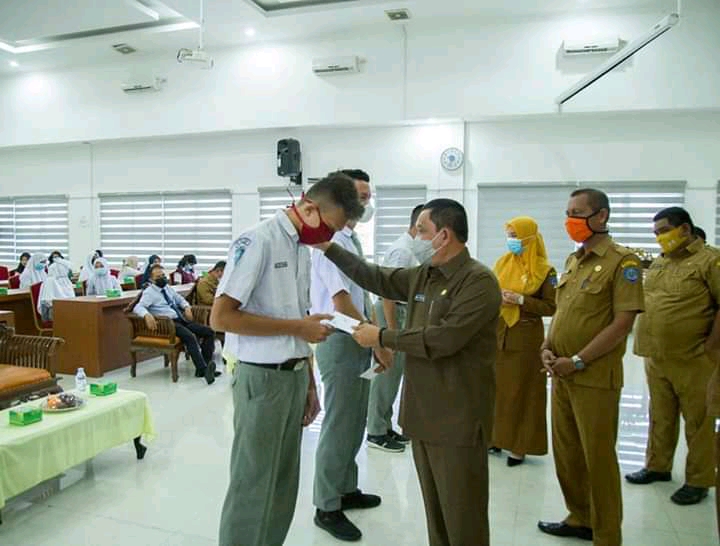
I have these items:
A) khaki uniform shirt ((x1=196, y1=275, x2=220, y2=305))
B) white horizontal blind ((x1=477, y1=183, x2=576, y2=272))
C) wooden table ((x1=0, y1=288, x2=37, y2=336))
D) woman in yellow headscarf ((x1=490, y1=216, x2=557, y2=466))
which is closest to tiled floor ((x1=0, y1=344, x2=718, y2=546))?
woman in yellow headscarf ((x1=490, y1=216, x2=557, y2=466))

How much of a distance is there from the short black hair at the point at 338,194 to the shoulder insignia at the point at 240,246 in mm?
267

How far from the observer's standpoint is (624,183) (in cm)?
771

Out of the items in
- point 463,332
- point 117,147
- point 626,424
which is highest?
point 117,147

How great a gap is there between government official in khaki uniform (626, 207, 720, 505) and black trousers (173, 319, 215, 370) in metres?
4.04

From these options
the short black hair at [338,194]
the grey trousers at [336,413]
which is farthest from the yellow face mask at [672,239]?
the short black hair at [338,194]

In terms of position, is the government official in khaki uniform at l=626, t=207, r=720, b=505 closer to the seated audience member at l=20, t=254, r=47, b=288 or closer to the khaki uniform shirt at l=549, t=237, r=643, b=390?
the khaki uniform shirt at l=549, t=237, r=643, b=390

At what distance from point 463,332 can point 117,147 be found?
33.7 feet

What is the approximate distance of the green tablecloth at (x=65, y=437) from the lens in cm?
254

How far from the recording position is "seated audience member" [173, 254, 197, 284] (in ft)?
28.3

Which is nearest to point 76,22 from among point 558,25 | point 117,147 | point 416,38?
point 117,147

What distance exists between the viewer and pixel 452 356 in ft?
5.82

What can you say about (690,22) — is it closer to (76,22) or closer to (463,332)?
(463,332)

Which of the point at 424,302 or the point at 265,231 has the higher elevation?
the point at 265,231

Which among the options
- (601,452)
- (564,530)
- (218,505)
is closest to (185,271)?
(218,505)
